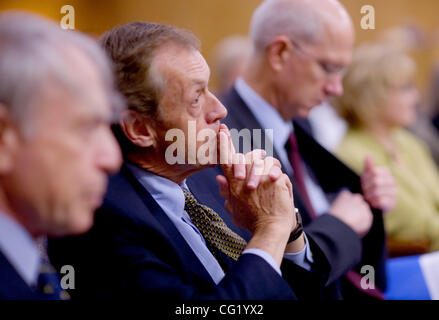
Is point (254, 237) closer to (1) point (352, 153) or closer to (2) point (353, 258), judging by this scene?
(2) point (353, 258)

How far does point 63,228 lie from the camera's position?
0.86 m

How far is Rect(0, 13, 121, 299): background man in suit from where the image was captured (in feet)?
2.62

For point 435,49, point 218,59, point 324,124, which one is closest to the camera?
point 324,124

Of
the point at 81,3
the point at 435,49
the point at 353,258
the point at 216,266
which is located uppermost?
the point at 81,3

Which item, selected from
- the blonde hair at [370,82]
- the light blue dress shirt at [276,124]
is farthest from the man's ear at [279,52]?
the blonde hair at [370,82]

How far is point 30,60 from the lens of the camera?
0.81m

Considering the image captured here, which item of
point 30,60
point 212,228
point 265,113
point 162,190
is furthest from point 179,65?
point 265,113

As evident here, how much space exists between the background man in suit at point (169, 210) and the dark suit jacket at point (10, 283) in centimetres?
27

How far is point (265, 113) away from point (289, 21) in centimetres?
33

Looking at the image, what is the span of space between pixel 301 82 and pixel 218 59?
2.78 metres

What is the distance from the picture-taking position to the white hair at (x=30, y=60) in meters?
0.79

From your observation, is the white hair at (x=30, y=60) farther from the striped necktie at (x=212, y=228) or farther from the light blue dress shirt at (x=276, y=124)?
the light blue dress shirt at (x=276, y=124)

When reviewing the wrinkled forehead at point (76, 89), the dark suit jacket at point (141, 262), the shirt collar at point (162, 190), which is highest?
the wrinkled forehead at point (76, 89)

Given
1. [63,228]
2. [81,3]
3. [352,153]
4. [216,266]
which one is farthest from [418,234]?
[63,228]
